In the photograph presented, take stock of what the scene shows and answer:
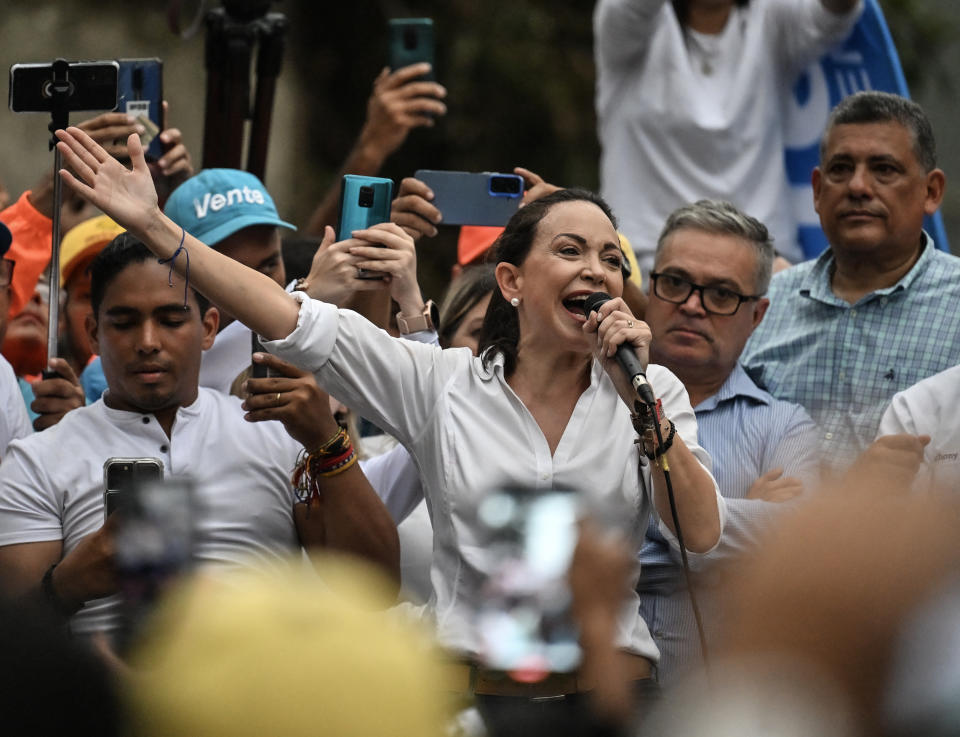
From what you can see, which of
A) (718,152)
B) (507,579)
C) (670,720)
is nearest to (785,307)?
(718,152)

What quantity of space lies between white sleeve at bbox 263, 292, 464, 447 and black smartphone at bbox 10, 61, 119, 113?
1.04 m

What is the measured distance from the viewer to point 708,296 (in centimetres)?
420

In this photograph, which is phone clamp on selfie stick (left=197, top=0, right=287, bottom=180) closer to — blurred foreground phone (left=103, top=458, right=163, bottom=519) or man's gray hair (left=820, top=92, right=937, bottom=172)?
man's gray hair (left=820, top=92, right=937, bottom=172)

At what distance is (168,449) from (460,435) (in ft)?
2.84

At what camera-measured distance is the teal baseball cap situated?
4.35 m

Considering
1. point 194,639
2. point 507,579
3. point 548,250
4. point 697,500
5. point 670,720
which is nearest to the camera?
point 194,639

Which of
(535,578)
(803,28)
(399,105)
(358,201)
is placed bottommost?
(535,578)

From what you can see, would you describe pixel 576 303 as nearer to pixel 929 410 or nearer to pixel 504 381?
pixel 504 381

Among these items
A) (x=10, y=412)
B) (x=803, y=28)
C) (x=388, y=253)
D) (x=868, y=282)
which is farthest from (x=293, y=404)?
(x=803, y=28)

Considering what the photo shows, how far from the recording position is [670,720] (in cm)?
136

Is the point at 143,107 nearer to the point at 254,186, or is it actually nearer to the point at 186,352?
the point at 254,186

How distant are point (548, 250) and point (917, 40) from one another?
618 cm

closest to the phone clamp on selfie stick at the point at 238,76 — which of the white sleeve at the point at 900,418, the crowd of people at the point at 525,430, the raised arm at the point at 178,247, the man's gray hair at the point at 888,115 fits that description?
the crowd of people at the point at 525,430

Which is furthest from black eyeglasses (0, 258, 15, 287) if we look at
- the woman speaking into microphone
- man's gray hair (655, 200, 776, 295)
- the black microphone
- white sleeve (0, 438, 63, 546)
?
man's gray hair (655, 200, 776, 295)
